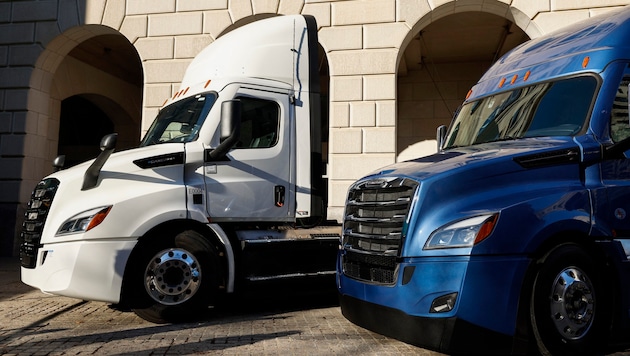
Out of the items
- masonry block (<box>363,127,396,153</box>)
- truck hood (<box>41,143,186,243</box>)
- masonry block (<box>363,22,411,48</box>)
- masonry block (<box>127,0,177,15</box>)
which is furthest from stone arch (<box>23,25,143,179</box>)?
truck hood (<box>41,143,186,243</box>)

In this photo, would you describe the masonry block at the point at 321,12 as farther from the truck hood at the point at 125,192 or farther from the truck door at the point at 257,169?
the truck hood at the point at 125,192

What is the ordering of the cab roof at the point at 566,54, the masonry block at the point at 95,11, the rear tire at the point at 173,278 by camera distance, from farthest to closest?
the masonry block at the point at 95,11
the rear tire at the point at 173,278
the cab roof at the point at 566,54

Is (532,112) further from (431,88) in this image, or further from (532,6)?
(431,88)

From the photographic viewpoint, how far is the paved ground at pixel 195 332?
4824 millimetres

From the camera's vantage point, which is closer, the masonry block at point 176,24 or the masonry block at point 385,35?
the masonry block at point 385,35

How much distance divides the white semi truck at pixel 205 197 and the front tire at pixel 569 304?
3.35 metres

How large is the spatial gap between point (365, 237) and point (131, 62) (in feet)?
45.2

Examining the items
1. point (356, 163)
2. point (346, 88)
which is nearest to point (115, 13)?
point (346, 88)

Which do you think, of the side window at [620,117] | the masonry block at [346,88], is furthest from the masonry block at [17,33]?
the side window at [620,117]

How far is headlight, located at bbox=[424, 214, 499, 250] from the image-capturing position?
3809 millimetres

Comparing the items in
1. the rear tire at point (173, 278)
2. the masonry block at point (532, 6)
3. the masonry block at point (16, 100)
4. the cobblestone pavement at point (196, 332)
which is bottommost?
the cobblestone pavement at point (196, 332)

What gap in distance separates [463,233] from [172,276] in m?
3.49

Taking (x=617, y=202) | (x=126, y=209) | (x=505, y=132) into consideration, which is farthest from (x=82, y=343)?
(x=617, y=202)

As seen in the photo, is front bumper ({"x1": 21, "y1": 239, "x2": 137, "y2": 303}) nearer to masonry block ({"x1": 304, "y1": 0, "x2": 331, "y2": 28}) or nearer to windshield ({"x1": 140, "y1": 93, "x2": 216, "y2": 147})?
windshield ({"x1": 140, "y1": 93, "x2": 216, "y2": 147})
